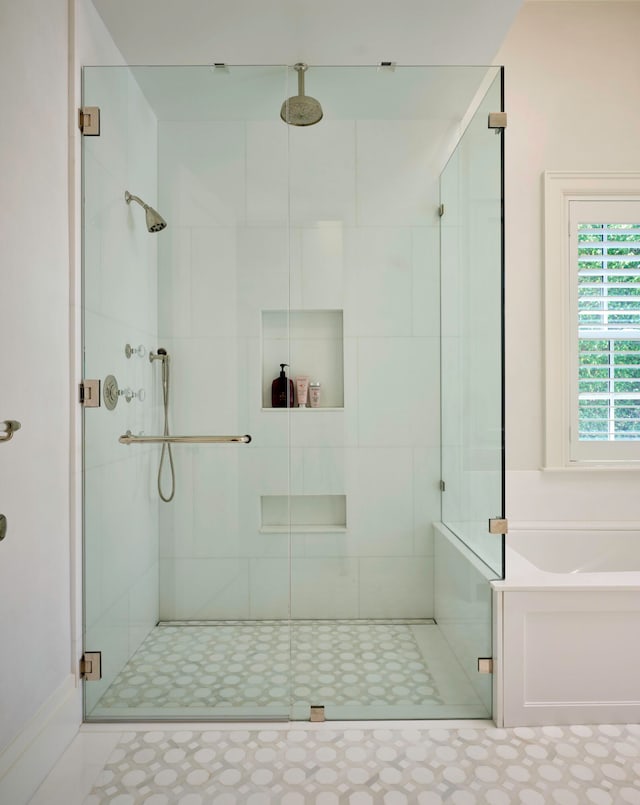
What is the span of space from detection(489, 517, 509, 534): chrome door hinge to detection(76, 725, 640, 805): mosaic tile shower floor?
67 centimetres

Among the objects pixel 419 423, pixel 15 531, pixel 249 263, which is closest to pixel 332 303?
pixel 249 263

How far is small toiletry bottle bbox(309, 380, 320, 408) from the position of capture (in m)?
2.01

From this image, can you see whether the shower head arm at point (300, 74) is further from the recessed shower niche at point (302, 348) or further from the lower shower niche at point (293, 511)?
the lower shower niche at point (293, 511)

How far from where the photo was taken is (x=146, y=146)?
Answer: 79.5 inches

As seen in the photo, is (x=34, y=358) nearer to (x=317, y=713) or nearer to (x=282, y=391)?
(x=282, y=391)

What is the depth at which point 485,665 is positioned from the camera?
203 cm

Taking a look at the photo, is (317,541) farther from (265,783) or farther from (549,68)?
(549,68)

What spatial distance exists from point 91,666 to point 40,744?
13.0 inches

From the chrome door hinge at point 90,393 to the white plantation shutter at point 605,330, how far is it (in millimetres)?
2278

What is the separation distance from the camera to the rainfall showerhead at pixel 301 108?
6.49ft

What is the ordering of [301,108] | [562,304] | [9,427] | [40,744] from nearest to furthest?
[9,427], [40,744], [301,108], [562,304]

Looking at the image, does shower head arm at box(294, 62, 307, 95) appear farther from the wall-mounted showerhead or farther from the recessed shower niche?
the recessed shower niche

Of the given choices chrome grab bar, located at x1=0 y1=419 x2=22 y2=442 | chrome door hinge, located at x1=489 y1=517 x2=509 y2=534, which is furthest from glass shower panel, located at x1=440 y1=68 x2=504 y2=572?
chrome grab bar, located at x1=0 y1=419 x2=22 y2=442

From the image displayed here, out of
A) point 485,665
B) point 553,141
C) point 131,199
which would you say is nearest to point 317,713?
point 485,665
